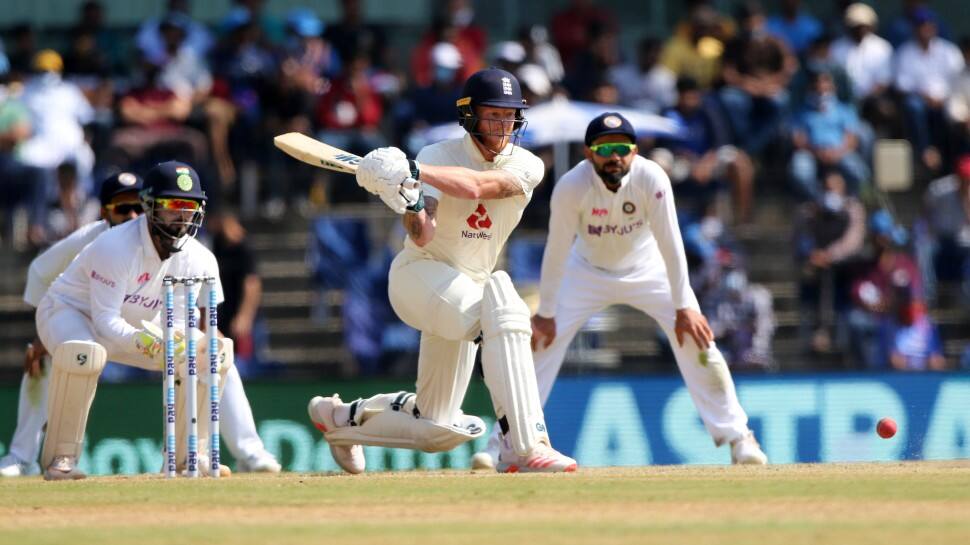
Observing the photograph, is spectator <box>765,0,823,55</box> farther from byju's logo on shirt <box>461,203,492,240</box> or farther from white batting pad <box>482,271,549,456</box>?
white batting pad <box>482,271,549,456</box>

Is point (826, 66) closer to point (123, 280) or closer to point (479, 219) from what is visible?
point (479, 219)

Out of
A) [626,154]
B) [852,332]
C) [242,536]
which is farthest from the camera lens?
[852,332]

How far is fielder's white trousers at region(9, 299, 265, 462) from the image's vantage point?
9.79 m

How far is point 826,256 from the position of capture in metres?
15.7

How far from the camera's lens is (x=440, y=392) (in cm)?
922

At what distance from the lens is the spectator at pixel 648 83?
17.0 meters

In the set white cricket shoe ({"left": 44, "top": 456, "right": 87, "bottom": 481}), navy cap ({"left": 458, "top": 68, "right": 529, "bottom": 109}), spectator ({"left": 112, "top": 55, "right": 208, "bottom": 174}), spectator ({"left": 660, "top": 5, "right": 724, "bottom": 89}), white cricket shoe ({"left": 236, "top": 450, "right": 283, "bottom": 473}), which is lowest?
white cricket shoe ({"left": 236, "top": 450, "right": 283, "bottom": 473})

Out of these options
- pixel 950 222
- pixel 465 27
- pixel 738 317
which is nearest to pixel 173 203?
pixel 738 317

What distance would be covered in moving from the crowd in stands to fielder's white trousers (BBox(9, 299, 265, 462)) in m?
3.98

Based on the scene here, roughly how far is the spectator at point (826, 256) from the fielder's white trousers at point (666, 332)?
4880 millimetres

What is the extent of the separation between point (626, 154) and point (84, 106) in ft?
26.2

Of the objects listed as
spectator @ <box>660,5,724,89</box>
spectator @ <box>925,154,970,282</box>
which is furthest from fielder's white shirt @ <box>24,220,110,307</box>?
spectator @ <box>925,154,970,282</box>

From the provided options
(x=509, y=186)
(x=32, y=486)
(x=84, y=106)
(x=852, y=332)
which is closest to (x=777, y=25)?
(x=852, y=332)

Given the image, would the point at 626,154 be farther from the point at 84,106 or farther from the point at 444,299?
the point at 84,106
